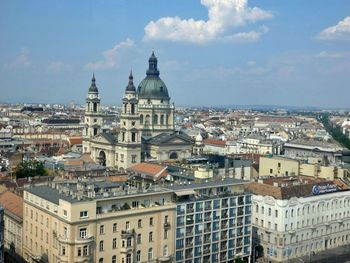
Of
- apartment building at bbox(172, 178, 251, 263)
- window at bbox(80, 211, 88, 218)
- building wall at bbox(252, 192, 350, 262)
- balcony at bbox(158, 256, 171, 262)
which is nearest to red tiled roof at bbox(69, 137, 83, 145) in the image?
building wall at bbox(252, 192, 350, 262)

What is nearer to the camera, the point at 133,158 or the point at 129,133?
the point at 129,133

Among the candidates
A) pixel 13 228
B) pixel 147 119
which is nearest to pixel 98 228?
pixel 13 228

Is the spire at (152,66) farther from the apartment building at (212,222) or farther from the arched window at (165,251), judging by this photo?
the arched window at (165,251)

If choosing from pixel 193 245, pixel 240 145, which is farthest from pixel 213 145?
pixel 193 245

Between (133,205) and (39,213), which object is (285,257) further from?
(39,213)

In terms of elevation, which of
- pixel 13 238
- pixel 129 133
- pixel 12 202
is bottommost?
pixel 13 238

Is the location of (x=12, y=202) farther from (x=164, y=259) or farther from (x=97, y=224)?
(x=164, y=259)
